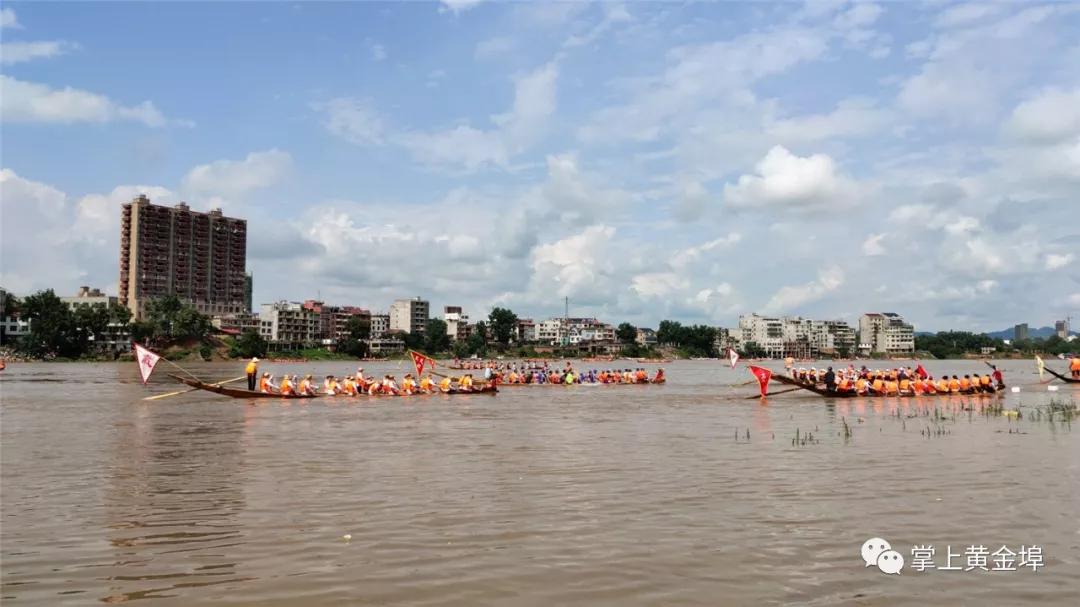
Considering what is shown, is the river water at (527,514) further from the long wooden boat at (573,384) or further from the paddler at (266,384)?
the long wooden boat at (573,384)

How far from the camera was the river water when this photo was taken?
325 inches


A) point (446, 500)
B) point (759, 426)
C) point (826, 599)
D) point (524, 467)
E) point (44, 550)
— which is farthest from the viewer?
point (759, 426)

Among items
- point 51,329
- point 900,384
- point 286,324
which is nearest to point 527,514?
point 900,384

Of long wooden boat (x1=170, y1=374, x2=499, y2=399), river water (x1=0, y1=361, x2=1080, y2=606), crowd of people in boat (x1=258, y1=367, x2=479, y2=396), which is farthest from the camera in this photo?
crowd of people in boat (x1=258, y1=367, x2=479, y2=396)

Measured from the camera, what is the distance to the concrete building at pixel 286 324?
572ft

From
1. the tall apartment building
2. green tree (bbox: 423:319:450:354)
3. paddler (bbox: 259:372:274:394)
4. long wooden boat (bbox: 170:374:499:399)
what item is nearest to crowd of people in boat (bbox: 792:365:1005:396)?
long wooden boat (bbox: 170:374:499:399)

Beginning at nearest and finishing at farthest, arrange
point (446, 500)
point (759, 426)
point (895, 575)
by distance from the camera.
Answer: point (895, 575)
point (446, 500)
point (759, 426)

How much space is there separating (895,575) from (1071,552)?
259cm

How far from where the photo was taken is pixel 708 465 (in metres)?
16.6

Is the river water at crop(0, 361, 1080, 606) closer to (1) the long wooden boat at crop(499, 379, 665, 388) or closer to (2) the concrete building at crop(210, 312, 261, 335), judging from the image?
(1) the long wooden boat at crop(499, 379, 665, 388)

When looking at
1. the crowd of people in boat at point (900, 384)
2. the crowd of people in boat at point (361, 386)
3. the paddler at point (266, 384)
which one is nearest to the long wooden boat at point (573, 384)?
the crowd of people in boat at point (361, 386)

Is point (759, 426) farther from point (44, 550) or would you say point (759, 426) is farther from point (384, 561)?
point (44, 550)

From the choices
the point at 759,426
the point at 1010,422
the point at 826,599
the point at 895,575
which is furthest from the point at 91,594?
the point at 1010,422

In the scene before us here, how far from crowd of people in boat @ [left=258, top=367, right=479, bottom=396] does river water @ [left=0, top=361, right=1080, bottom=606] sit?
1242 cm
